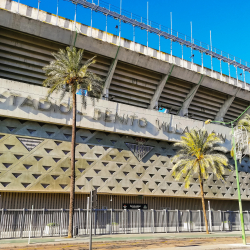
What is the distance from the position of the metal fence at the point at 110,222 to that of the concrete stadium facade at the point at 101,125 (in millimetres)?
3440

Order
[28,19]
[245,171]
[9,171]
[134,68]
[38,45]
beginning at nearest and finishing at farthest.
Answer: [9,171], [28,19], [38,45], [134,68], [245,171]

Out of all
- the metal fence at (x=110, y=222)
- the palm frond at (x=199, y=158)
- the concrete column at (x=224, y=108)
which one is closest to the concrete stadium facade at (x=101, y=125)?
the concrete column at (x=224, y=108)

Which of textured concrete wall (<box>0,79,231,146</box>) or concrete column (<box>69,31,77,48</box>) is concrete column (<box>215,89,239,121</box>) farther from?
concrete column (<box>69,31,77,48</box>)

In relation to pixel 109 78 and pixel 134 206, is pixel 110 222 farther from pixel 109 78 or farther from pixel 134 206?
pixel 109 78

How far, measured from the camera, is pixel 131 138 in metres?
30.8

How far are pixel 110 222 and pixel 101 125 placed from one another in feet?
30.3

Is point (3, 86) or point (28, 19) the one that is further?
point (28, 19)

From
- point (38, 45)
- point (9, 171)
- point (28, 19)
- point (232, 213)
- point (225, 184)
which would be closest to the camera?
point (9, 171)

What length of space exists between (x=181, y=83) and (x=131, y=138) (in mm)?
10548

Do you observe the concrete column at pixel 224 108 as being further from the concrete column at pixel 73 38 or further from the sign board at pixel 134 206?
the concrete column at pixel 73 38

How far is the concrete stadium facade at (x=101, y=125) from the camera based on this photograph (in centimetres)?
2497

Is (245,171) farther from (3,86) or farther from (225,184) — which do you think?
(3,86)

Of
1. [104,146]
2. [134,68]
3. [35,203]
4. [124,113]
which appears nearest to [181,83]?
[134,68]

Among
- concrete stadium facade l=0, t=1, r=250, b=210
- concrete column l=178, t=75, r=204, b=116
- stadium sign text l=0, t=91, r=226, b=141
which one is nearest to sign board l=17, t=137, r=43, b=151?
concrete stadium facade l=0, t=1, r=250, b=210
